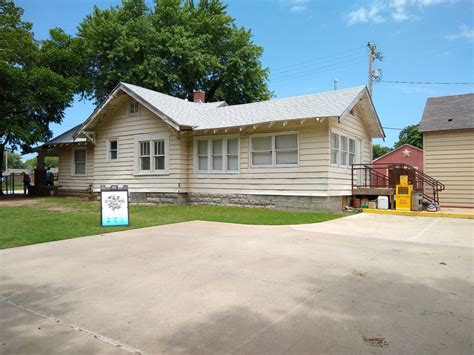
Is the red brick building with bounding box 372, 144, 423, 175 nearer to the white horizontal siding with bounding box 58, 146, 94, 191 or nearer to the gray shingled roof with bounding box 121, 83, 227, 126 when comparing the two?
the gray shingled roof with bounding box 121, 83, 227, 126

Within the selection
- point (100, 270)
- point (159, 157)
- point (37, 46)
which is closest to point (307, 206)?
point (159, 157)

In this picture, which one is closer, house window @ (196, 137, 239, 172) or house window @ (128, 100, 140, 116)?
house window @ (196, 137, 239, 172)

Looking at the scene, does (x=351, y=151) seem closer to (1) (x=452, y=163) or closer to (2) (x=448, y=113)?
(1) (x=452, y=163)

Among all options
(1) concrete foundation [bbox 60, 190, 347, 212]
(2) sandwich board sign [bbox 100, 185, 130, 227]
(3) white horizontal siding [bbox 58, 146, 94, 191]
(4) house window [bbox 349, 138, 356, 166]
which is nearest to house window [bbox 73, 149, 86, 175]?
(3) white horizontal siding [bbox 58, 146, 94, 191]

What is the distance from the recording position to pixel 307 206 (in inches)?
531

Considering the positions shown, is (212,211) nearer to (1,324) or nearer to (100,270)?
(100,270)

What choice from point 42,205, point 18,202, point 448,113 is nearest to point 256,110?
point 448,113

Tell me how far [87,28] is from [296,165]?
26494 millimetres

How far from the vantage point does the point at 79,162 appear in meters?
21.3

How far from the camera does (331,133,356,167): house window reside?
14.1m

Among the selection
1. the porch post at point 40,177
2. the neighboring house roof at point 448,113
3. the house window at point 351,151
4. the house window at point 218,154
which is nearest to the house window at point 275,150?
the house window at point 218,154

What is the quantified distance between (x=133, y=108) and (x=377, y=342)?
650 inches

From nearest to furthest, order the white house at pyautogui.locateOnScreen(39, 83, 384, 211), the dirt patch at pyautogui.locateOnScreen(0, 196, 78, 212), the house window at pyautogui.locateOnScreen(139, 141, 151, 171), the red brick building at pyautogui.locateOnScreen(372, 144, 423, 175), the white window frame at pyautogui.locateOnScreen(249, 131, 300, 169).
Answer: the white house at pyautogui.locateOnScreen(39, 83, 384, 211) < the white window frame at pyautogui.locateOnScreen(249, 131, 300, 169) < the dirt patch at pyautogui.locateOnScreen(0, 196, 78, 212) < the house window at pyautogui.locateOnScreen(139, 141, 151, 171) < the red brick building at pyautogui.locateOnScreen(372, 144, 423, 175)

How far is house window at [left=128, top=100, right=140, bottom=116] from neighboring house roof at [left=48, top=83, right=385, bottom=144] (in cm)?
65
